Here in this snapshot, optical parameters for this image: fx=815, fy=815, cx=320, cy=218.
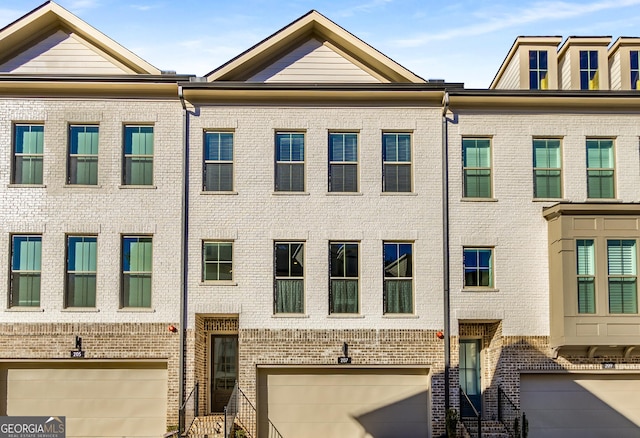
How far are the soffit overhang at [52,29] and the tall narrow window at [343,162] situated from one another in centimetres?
514

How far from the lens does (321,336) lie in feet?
67.9

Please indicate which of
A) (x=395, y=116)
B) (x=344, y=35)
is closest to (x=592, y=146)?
(x=395, y=116)

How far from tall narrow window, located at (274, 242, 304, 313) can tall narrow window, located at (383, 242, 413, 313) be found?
2.19 m

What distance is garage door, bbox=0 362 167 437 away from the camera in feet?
66.8

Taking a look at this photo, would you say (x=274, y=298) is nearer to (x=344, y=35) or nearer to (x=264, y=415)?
(x=264, y=415)

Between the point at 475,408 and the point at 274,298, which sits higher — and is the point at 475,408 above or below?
below

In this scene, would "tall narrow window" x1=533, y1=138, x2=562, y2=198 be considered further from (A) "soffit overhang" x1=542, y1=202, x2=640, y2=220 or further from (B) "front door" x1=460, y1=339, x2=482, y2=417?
(B) "front door" x1=460, y1=339, x2=482, y2=417

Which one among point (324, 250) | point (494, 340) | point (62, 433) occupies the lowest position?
point (62, 433)

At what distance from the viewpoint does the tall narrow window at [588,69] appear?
23562mm

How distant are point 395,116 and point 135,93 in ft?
22.4

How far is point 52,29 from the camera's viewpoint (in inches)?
873

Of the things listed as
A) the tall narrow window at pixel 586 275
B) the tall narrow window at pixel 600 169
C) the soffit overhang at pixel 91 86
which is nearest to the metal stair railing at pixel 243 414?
the soffit overhang at pixel 91 86

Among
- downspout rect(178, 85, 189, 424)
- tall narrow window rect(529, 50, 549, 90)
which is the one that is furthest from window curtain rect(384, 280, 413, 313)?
tall narrow window rect(529, 50, 549, 90)

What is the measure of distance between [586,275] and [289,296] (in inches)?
295
